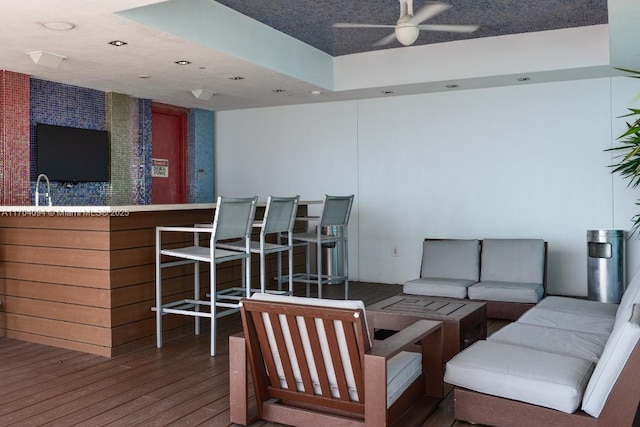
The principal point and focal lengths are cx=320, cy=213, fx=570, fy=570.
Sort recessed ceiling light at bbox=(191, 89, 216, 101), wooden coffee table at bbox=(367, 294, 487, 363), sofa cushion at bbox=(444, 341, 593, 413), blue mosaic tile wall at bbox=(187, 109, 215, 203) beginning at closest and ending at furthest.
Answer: sofa cushion at bbox=(444, 341, 593, 413) → wooden coffee table at bbox=(367, 294, 487, 363) → recessed ceiling light at bbox=(191, 89, 216, 101) → blue mosaic tile wall at bbox=(187, 109, 215, 203)

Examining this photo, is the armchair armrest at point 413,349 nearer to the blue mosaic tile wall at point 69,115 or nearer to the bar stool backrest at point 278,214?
the bar stool backrest at point 278,214

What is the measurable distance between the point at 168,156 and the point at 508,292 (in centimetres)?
527

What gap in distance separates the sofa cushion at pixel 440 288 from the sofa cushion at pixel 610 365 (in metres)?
3.05

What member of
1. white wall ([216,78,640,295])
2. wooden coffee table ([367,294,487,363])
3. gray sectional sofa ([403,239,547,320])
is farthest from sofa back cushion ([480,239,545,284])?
wooden coffee table ([367,294,487,363])

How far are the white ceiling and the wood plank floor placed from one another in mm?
2536

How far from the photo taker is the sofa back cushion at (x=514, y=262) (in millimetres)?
5872

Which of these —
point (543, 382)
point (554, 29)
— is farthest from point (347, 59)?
point (543, 382)

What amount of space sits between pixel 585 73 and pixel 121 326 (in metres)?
5.40

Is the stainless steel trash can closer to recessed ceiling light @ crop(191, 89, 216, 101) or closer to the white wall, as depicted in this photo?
the white wall

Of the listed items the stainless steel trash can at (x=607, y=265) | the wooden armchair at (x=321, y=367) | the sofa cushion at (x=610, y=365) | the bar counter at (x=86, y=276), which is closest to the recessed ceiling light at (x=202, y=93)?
the bar counter at (x=86, y=276)

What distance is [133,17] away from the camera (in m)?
4.29

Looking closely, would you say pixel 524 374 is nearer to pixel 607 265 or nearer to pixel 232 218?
pixel 232 218

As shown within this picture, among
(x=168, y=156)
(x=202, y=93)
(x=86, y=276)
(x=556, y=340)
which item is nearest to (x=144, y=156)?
(x=168, y=156)

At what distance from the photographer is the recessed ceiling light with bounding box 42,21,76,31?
4359mm
